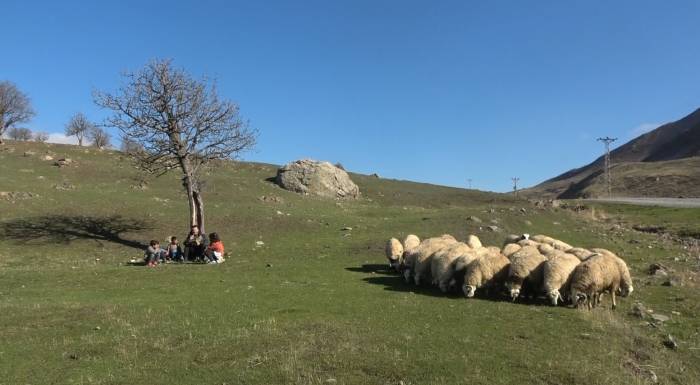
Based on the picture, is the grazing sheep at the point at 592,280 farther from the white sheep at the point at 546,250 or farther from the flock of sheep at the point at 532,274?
the white sheep at the point at 546,250

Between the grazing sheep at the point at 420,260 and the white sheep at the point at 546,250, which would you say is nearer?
the white sheep at the point at 546,250

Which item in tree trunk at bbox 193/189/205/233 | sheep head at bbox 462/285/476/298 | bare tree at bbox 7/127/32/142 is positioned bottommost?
sheep head at bbox 462/285/476/298

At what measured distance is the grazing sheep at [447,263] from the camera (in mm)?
15625

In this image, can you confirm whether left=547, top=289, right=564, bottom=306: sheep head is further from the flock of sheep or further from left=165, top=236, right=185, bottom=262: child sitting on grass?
left=165, top=236, right=185, bottom=262: child sitting on grass

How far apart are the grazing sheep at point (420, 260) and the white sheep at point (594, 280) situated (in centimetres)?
489

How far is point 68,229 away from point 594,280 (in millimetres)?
25714

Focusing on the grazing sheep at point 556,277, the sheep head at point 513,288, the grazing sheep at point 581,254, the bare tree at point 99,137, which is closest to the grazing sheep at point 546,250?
the grazing sheep at point 581,254

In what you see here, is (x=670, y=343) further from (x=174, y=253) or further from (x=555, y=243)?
(x=174, y=253)

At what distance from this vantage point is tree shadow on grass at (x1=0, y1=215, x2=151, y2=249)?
82.2 feet

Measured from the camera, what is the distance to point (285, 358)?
875cm

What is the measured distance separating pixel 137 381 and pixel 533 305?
10335 mm

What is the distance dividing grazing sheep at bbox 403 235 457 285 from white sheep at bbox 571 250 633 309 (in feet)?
16.0

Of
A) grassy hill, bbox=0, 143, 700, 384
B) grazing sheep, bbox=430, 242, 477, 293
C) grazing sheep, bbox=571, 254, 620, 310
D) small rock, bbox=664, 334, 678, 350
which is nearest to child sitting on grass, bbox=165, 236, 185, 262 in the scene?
grassy hill, bbox=0, 143, 700, 384

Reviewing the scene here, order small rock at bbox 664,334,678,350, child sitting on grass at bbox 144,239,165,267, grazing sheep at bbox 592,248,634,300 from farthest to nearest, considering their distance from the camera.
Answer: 1. child sitting on grass at bbox 144,239,165,267
2. grazing sheep at bbox 592,248,634,300
3. small rock at bbox 664,334,678,350
